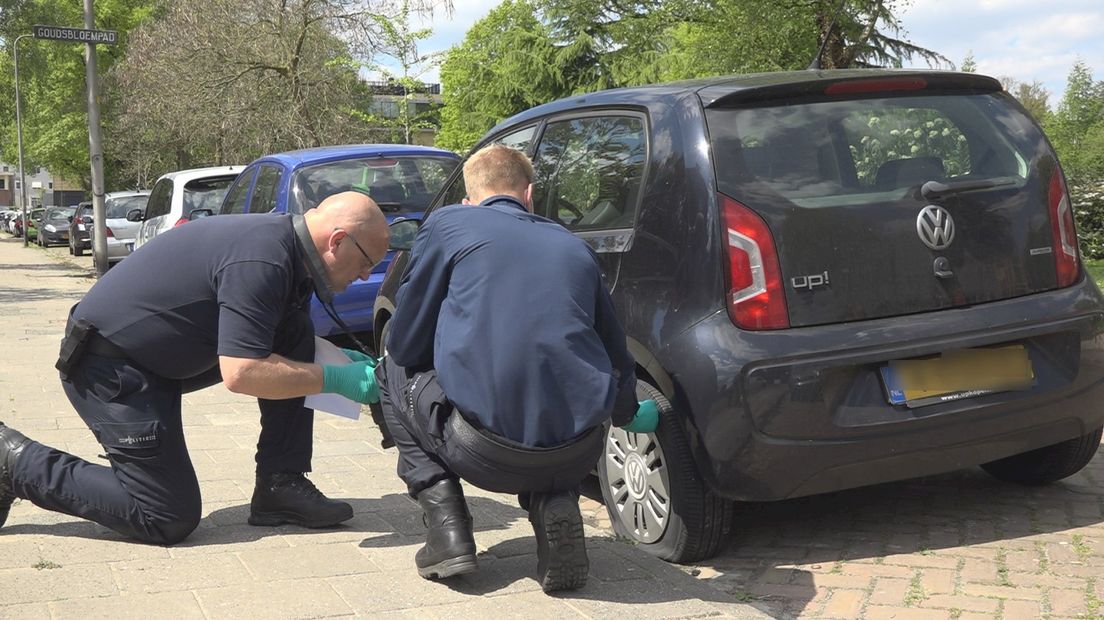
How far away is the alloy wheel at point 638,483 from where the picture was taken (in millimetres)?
→ 4191

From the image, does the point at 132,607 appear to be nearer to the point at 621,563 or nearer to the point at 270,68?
the point at 621,563

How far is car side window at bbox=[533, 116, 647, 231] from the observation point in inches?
176

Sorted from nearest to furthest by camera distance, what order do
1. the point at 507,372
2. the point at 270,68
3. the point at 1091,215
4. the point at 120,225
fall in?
the point at 507,372 → the point at 1091,215 → the point at 270,68 → the point at 120,225

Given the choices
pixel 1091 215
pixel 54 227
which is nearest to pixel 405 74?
pixel 1091 215

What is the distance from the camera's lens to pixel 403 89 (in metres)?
23.9

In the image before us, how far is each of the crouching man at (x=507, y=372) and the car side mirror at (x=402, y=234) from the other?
1973mm

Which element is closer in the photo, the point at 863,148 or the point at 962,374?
the point at 962,374

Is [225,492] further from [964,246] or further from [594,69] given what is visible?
[594,69]

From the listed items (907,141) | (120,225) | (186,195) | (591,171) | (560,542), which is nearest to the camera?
(560,542)

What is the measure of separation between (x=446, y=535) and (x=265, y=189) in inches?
241

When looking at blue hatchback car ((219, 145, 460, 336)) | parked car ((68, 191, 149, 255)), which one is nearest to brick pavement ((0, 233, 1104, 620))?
blue hatchback car ((219, 145, 460, 336))

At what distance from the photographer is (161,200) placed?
1548 centimetres

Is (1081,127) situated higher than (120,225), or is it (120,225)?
(1081,127)

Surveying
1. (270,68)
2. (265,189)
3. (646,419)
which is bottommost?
(646,419)
